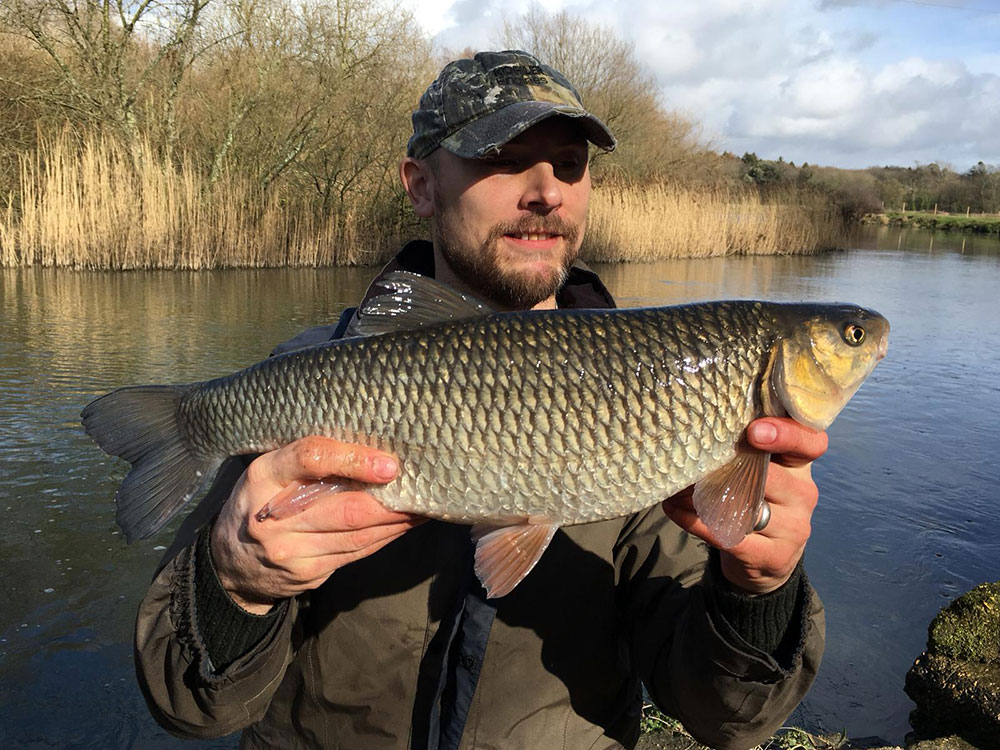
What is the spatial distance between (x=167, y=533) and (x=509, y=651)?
3.27 meters

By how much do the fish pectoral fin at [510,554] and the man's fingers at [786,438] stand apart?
0.45 metres

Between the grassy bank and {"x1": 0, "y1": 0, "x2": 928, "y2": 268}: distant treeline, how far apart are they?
36 millimetres

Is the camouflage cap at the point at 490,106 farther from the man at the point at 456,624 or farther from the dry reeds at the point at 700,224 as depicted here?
the dry reeds at the point at 700,224

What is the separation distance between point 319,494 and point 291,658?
52 centimetres

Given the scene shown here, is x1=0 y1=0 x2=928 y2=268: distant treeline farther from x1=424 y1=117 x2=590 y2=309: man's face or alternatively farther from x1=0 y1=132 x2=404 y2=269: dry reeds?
x1=424 y1=117 x2=590 y2=309: man's face

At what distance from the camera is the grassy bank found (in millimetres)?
12633

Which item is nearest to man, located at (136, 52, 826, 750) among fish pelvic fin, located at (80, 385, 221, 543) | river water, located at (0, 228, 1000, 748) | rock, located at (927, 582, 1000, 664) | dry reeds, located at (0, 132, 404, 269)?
fish pelvic fin, located at (80, 385, 221, 543)

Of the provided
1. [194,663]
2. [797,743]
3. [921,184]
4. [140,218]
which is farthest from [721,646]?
[921,184]

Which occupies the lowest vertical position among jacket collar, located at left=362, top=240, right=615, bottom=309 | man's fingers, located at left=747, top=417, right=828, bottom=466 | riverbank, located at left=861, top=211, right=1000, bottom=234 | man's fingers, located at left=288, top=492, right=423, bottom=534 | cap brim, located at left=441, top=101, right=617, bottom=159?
man's fingers, located at left=288, top=492, right=423, bottom=534

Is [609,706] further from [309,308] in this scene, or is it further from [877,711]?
[309,308]

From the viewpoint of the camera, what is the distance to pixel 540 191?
2.28 m

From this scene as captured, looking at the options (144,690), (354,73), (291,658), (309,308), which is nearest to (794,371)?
(291,658)

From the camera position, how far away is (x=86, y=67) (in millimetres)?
15305

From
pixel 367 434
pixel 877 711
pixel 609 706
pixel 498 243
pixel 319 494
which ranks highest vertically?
pixel 498 243
